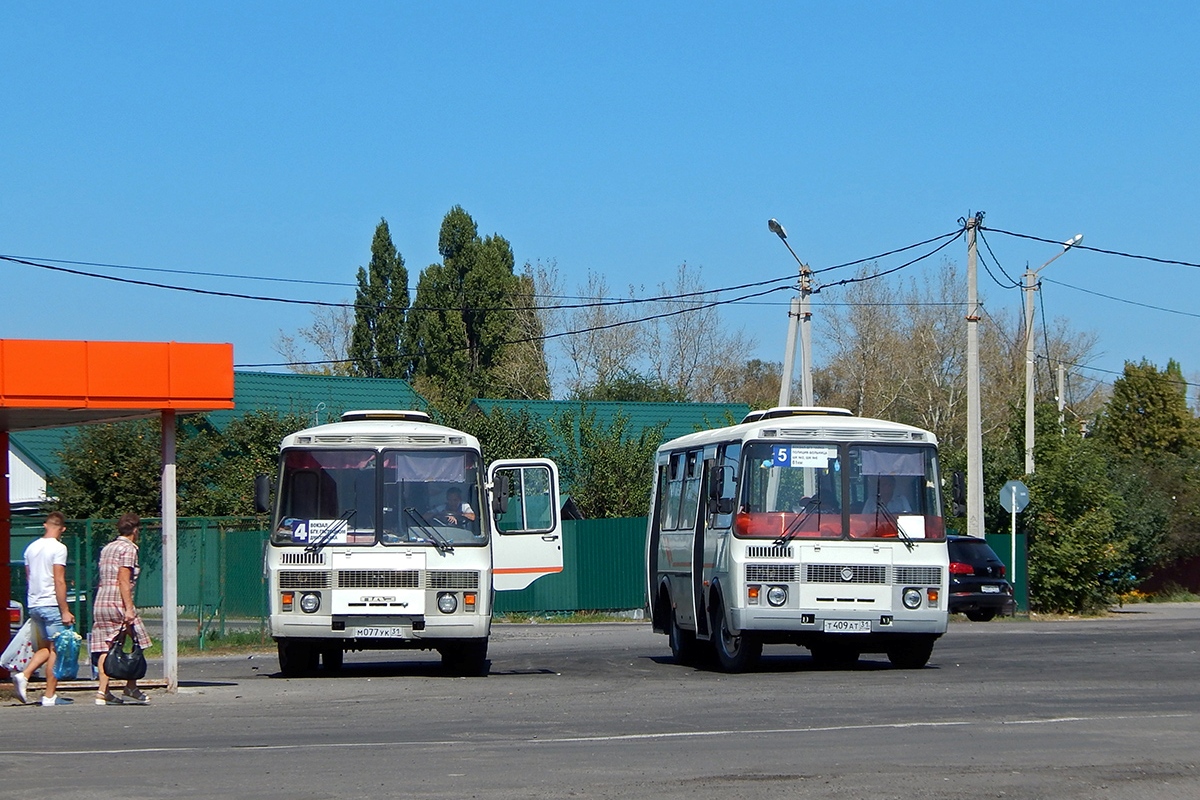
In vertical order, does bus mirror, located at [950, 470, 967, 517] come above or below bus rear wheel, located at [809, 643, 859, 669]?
above

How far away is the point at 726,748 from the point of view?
10.7 m

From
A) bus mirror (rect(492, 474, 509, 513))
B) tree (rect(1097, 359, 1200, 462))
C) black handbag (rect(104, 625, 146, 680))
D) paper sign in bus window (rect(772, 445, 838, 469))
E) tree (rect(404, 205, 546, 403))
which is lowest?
black handbag (rect(104, 625, 146, 680))

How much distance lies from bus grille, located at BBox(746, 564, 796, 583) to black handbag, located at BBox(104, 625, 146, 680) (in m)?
6.10

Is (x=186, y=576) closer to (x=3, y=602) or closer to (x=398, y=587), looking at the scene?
(x=3, y=602)

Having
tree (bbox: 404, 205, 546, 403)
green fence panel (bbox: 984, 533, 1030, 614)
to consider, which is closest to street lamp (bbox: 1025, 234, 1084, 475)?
green fence panel (bbox: 984, 533, 1030, 614)

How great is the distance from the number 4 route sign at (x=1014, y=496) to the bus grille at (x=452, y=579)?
1697 cm

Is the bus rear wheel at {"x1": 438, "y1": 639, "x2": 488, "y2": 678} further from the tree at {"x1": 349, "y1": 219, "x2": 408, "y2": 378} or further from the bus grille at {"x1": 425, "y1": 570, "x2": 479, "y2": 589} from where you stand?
the tree at {"x1": 349, "y1": 219, "x2": 408, "y2": 378}

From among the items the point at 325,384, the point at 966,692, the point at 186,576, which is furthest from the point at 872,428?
the point at 325,384

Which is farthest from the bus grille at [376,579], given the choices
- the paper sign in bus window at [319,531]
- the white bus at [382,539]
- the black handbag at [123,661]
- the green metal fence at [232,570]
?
the black handbag at [123,661]

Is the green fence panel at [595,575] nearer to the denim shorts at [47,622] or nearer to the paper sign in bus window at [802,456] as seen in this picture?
the paper sign in bus window at [802,456]

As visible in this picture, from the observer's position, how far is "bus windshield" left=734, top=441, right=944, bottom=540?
56.1 ft

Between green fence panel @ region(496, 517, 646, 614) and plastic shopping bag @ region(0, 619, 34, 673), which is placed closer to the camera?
plastic shopping bag @ region(0, 619, 34, 673)

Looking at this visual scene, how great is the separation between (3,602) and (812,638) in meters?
8.70

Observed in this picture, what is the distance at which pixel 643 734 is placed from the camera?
11.6 meters
